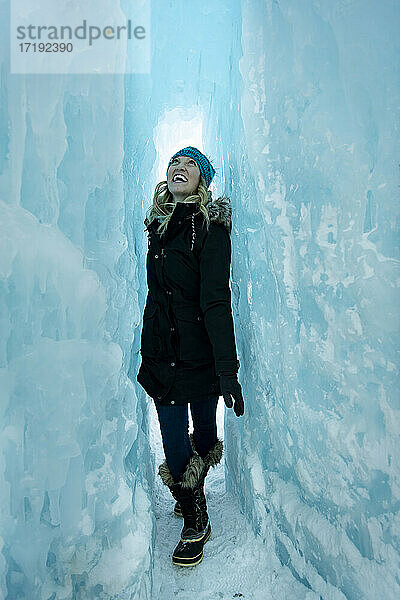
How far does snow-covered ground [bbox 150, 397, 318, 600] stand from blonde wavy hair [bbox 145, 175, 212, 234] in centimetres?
118

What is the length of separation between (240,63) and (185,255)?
75 cm

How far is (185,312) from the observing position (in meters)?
1.79

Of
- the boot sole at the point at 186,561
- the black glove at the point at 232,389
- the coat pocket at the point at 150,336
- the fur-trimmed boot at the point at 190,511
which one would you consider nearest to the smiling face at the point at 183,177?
the coat pocket at the point at 150,336

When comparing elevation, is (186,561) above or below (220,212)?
below

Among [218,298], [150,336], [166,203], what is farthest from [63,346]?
[166,203]

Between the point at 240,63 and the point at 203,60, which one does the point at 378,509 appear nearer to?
the point at 240,63

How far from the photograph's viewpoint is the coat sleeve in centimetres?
169

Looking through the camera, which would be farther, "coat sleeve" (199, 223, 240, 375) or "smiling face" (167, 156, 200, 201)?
"smiling face" (167, 156, 200, 201)

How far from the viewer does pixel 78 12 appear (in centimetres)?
155

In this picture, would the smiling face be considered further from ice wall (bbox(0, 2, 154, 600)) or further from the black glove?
the black glove

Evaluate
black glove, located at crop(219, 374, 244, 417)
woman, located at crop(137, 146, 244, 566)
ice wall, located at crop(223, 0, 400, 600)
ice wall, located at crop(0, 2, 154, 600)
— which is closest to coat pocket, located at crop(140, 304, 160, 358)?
woman, located at crop(137, 146, 244, 566)

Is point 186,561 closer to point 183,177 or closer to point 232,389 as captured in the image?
point 232,389

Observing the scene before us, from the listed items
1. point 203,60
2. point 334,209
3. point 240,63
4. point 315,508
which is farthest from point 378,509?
point 203,60

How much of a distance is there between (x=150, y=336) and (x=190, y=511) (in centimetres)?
67
